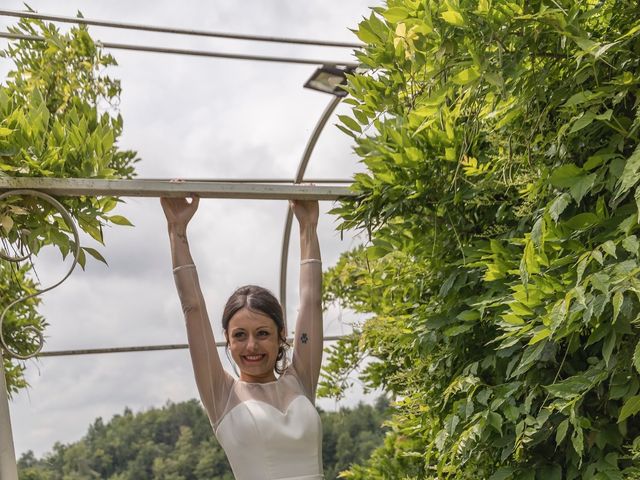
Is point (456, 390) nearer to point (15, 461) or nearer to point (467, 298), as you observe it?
point (467, 298)

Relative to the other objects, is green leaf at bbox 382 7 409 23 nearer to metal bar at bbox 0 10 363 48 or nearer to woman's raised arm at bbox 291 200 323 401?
woman's raised arm at bbox 291 200 323 401

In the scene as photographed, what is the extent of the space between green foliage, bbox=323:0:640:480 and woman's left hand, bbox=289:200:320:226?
0.07 metres

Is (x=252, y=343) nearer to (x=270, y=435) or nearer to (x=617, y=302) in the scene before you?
(x=270, y=435)

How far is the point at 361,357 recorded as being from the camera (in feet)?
18.9

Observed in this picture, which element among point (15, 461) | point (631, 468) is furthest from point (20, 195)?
point (631, 468)

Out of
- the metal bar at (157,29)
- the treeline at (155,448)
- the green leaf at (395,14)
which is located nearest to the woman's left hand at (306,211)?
the green leaf at (395,14)

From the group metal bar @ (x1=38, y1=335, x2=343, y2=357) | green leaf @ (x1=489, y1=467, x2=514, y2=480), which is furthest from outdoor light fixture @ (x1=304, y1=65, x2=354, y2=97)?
green leaf @ (x1=489, y1=467, x2=514, y2=480)

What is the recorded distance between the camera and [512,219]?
2.70m

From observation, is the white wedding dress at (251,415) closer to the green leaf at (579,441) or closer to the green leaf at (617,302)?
the green leaf at (579,441)

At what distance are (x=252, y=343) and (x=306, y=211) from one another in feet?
1.30

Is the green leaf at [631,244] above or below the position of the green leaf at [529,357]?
above

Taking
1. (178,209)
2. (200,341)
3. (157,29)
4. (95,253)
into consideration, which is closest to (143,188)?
(178,209)

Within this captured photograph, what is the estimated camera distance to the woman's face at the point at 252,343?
2697 millimetres

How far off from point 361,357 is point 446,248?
2990 mm
